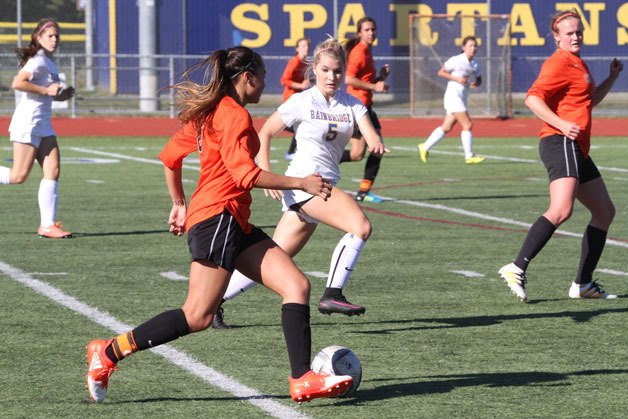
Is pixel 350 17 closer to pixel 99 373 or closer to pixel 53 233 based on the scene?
pixel 53 233

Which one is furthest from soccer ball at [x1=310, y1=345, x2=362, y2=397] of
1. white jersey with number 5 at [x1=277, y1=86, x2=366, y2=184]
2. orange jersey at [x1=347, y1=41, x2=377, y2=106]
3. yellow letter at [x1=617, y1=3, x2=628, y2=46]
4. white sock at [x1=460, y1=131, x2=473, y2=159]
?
yellow letter at [x1=617, y1=3, x2=628, y2=46]

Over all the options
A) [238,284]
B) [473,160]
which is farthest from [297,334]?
[473,160]

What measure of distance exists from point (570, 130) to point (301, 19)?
3294 centimetres

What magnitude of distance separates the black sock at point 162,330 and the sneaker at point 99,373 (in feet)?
0.58

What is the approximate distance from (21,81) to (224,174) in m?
7.03

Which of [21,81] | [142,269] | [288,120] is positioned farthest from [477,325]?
[21,81]

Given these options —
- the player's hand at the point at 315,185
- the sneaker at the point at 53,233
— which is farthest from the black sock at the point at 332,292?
the sneaker at the point at 53,233

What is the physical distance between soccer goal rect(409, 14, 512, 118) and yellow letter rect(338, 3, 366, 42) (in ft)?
16.9

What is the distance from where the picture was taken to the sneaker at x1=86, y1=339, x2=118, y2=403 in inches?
249

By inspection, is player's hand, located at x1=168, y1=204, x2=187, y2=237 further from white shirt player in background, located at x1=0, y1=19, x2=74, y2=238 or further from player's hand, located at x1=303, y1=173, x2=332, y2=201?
white shirt player in background, located at x1=0, y1=19, x2=74, y2=238

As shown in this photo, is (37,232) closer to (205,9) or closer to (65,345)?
(65,345)

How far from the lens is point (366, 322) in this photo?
8609 mm

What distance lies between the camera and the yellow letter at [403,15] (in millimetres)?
41375

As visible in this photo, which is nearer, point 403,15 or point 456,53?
point 456,53
